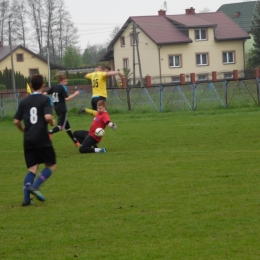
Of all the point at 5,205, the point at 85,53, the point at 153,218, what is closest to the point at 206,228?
the point at 153,218

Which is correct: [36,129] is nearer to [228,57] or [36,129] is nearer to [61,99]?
[61,99]

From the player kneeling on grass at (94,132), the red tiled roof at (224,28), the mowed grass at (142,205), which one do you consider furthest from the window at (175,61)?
the player kneeling on grass at (94,132)

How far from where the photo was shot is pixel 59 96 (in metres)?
17.2

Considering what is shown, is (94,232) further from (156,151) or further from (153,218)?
(156,151)

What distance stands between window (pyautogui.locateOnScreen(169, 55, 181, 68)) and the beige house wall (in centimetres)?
35

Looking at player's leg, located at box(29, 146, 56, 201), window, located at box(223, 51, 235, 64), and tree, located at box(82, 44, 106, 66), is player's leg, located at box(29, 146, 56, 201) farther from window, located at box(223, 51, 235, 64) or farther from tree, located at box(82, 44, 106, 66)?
tree, located at box(82, 44, 106, 66)

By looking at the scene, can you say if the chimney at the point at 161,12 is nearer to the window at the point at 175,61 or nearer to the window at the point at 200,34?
the window at the point at 200,34

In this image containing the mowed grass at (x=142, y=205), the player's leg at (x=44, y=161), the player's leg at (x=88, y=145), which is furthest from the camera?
the player's leg at (x=88, y=145)

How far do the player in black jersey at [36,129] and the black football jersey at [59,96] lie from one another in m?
7.68

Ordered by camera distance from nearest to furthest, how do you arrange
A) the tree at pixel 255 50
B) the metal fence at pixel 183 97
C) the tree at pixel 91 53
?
the metal fence at pixel 183 97 → the tree at pixel 255 50 → the tree at pixel 91 53

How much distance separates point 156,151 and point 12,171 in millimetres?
3637

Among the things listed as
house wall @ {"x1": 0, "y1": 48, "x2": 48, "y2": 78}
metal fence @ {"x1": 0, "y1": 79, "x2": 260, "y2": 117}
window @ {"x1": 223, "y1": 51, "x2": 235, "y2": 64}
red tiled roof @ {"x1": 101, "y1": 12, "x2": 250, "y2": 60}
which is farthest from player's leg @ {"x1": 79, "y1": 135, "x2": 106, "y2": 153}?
house wall @ {"x1": 0, "y1": 48, "x2": 48, "y2": 78}

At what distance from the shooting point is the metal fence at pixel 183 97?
101ft

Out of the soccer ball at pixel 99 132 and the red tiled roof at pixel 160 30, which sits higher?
the red tiled roof at pixel 160 30
